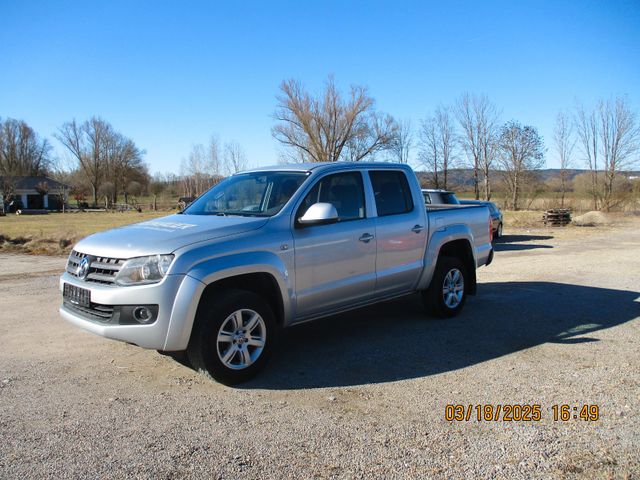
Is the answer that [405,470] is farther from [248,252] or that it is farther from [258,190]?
[258,190]

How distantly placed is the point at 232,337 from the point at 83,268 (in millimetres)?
1410

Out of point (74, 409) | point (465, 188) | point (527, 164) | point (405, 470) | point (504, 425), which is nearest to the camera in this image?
point (405, 470)

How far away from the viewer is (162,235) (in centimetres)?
427

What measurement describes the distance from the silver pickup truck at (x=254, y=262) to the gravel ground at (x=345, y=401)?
0.49 metres

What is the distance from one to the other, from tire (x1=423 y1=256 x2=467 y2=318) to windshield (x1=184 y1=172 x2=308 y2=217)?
2.28 meters

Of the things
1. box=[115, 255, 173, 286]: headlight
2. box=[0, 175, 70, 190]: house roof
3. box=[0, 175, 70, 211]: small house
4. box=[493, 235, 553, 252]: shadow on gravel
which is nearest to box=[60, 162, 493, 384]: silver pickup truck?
box=[115, 255, 173, 286]: headlight

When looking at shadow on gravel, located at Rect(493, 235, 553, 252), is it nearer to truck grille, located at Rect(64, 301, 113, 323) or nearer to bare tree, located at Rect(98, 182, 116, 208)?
truck grille, located at Rect(64, 301, 113, 323)

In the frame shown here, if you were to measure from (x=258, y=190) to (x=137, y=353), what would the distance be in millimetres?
2040

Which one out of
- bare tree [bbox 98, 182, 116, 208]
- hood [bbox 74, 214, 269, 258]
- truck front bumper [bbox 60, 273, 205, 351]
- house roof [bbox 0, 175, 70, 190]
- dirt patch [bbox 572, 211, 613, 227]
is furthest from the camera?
bare tree [bbox 98, 182, 116, 208]

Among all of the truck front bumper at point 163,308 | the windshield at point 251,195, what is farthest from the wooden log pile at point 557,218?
the truck front bumper at point 163,308

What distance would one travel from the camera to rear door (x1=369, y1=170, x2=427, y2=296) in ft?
18.1

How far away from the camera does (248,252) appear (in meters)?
4.32

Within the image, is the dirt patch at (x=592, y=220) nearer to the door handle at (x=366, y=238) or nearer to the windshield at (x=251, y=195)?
the door handle at (x=366, y=238)

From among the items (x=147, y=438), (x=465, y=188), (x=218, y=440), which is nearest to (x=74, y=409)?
(x=147, y=438)
